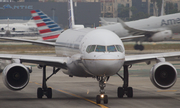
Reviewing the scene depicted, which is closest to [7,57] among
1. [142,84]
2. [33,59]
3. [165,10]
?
[33,59]

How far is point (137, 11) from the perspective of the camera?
477ft

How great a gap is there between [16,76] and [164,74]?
6831 mm

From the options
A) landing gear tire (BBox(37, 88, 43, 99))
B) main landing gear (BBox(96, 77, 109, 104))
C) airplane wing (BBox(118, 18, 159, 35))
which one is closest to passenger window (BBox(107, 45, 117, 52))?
main landing gear (BBox(96, 77, 109, 104))

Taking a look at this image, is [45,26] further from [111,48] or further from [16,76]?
[111,48]

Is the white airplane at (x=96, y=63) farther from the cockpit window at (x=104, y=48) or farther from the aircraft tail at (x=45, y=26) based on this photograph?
the aircraft tail at (x=45, y=26)

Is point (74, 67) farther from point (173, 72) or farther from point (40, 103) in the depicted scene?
point (173, 72)

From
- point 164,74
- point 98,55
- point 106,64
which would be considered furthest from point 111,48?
point 164,74

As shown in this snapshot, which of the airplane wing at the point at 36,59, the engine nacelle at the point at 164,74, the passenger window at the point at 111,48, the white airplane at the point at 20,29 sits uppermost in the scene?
the passenger window at the point at 111,48

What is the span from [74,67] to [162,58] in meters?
4.27

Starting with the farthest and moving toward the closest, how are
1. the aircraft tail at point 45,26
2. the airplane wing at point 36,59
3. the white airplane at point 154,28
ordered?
the white airplane at point 154,28 < the aircraft tail at point 45,26 < the airplane wing at point 36,59

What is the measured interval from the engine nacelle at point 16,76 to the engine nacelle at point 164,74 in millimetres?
5788

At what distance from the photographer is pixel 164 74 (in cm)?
1619

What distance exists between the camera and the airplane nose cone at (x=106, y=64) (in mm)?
13883

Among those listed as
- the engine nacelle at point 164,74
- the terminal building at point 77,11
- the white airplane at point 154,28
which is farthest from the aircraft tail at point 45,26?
the terminal building at point 77,11
